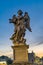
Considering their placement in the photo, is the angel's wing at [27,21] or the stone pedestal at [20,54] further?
the angel's wing at [27,21]

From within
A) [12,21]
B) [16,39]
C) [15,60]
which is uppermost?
[12,21]

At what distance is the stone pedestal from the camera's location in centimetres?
1828

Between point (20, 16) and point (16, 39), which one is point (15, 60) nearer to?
point (16, 39)

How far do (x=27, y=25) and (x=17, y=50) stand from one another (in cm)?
178

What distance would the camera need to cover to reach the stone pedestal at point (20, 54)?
18281 millimetres

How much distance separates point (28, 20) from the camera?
18.6 m

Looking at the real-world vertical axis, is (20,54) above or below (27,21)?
below

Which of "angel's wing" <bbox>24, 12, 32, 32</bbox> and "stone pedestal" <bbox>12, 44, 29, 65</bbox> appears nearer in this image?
"stone pedestal" <bbox>12, 44, 29, 65</bbox>

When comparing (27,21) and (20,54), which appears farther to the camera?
(27,21)

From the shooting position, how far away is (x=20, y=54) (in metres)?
18.4

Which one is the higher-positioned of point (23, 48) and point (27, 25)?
point (27, 25)

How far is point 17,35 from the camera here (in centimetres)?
1852

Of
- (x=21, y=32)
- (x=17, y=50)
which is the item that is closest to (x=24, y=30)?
(x=21, y=32)

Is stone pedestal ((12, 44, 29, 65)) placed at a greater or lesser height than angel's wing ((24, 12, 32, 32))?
lesser
